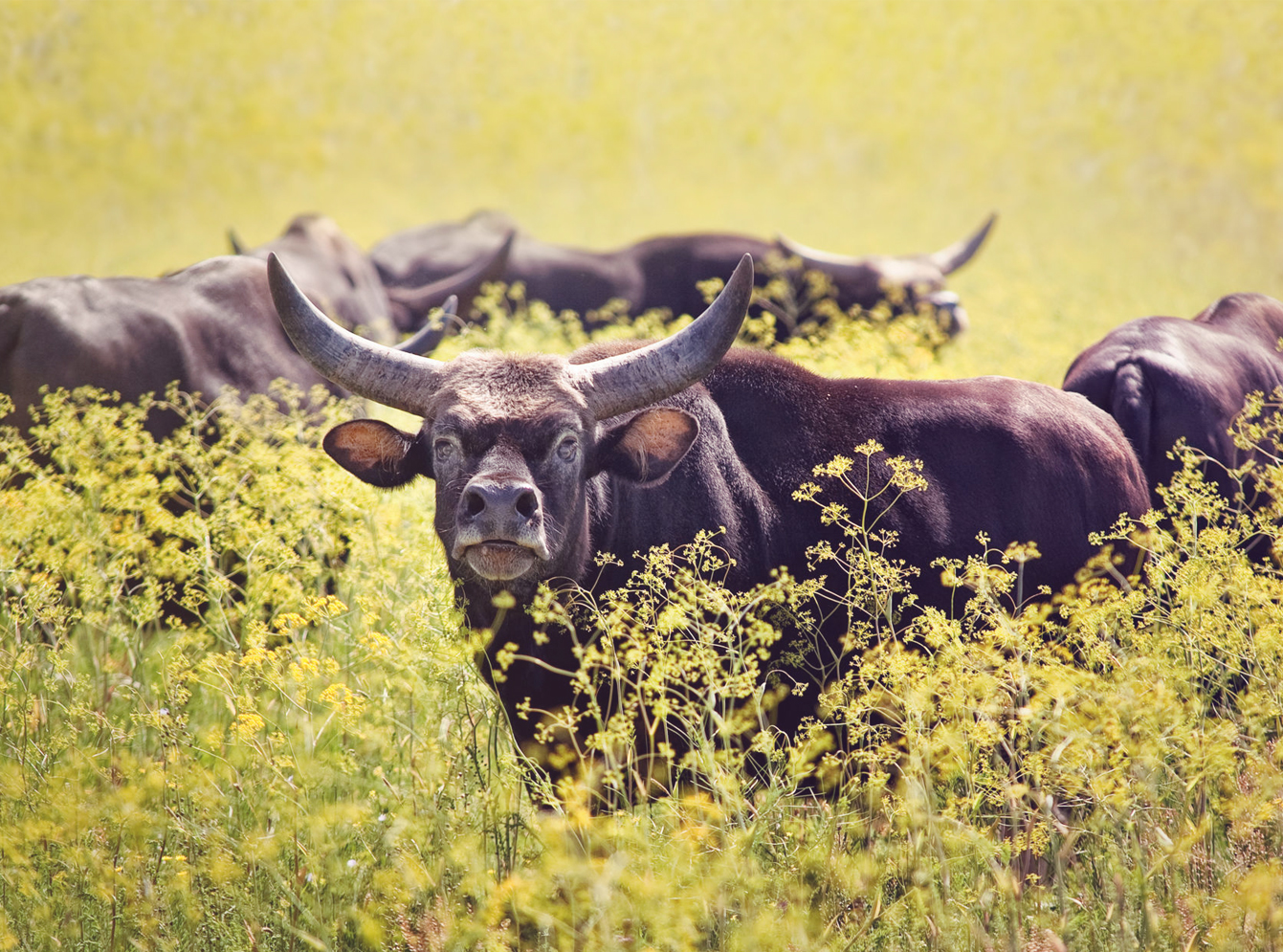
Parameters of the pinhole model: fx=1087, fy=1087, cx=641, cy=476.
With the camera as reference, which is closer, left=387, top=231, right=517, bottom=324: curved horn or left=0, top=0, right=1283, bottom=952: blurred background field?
left=0, top=0, right=1283, bottom=952: blurred background field

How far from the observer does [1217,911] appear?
3131 mm

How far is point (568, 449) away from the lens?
393 centimetres

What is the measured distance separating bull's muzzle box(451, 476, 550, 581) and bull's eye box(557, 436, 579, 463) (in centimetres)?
27

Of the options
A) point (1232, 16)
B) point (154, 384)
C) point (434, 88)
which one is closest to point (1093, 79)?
point (1232, 16)

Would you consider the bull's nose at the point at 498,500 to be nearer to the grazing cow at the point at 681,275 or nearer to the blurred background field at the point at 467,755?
the blurred background field at the point at 467,755

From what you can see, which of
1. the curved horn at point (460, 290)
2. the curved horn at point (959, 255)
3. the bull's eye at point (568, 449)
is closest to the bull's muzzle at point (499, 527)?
the bull's eye at point (568, 449)

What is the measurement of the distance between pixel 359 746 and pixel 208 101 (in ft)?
148

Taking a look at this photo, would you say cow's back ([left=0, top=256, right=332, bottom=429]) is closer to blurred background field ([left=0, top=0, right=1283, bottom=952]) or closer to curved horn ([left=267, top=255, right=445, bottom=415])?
blurred background field ([left=0, top=0, right=1283, bottom=952])

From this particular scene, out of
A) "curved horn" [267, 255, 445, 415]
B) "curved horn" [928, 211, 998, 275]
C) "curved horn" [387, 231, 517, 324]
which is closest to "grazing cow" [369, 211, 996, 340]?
"curved horn" [387, 231, 517, 324]

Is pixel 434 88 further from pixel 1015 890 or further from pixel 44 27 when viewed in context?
pixel 1015 890

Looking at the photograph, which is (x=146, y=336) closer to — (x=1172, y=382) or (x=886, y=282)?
(x=1172, y=382)

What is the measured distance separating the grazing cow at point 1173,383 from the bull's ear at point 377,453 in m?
3.43

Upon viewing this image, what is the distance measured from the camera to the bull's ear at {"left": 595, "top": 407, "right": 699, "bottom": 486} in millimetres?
4043

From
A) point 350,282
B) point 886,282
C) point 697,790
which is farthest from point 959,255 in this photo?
point 697,790
